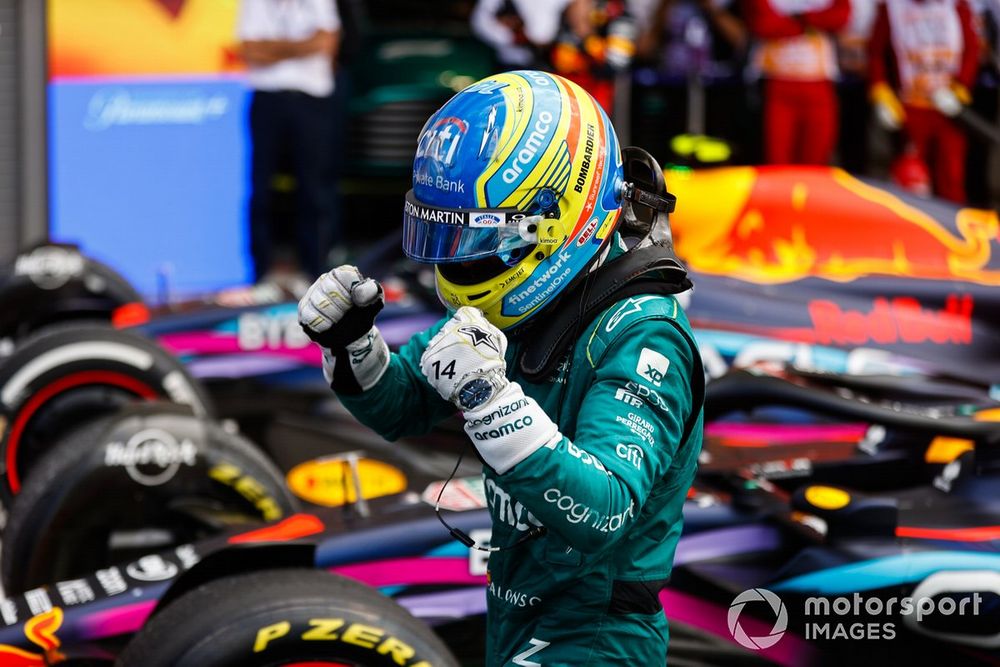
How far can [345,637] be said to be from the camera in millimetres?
2629

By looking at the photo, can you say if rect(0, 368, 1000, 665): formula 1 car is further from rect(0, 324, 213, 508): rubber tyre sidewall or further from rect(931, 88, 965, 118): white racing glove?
rect(931, 88, 965, 118): white racing glove

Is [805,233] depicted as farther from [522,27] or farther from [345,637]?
[345,637]

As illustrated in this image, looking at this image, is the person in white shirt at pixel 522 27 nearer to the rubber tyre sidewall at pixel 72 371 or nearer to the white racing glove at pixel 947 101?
the white racing glove at pixel 947 101

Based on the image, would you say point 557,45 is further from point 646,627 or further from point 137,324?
point 646,627

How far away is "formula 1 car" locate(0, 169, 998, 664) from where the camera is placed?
3.43 meters

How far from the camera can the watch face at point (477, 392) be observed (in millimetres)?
2014

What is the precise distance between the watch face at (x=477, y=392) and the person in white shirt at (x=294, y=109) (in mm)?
6491

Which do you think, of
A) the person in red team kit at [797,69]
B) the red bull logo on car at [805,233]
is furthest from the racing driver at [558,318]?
the person in red team kit at [797,69]

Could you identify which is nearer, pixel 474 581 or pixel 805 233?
pixel 474 581

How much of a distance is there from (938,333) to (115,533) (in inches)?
137

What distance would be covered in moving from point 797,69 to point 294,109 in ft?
10.6

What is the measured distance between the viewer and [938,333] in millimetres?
5887

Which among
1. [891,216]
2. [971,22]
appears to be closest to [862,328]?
[891,216]

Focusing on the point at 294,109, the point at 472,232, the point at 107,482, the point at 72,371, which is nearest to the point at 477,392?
the point at 472,232
